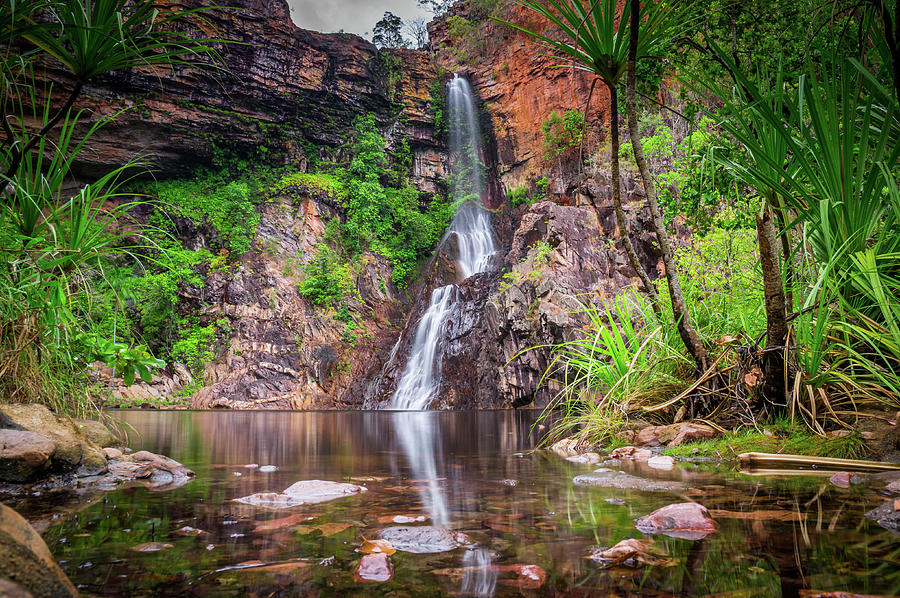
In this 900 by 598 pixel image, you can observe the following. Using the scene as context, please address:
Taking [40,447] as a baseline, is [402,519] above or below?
below

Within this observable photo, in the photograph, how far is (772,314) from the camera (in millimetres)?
2758

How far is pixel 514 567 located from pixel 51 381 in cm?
295

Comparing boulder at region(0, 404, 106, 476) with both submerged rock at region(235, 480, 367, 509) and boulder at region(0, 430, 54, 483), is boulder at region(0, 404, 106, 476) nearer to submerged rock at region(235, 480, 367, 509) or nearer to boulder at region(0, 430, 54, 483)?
boulder at region(0, 430, 54, 483)

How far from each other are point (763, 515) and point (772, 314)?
1653mm

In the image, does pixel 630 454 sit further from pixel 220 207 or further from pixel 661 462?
pixel 220 207

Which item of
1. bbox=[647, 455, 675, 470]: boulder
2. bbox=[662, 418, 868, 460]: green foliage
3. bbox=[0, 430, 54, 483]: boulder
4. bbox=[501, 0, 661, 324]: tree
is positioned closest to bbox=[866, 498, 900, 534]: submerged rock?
bbox=[662, 418, 868, 460]: green foliage

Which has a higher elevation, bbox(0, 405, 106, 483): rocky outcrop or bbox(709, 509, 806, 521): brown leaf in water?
bbox(0, 405, 106, 483): rocky outcrop

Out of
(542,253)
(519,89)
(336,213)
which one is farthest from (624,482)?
(519,89)

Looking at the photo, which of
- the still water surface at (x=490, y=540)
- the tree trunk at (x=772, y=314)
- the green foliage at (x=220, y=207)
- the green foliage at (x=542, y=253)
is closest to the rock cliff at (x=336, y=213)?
the green foliage at (x=542, y=253)

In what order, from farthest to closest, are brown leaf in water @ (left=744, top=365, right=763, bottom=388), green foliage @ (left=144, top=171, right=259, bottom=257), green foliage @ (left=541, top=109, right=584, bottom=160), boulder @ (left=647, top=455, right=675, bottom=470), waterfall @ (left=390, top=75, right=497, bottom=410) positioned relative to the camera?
green foliage @ (left=144, top=171, right=259, bottom=257) → green foliage @ (left=541, top=109, right=584, bottom=160) → waterfall @ (left=390, top=75, right=497, bottom=410) → brown leaf in water @ (left=744, top=365, right=763, bottom=388) → boulder @ (left=647, top=455, right=675, bottom=470)

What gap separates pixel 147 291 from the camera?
16.8 metres

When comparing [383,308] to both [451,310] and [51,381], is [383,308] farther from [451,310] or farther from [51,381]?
[51,381]

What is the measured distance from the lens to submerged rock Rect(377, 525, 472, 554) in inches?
50.9

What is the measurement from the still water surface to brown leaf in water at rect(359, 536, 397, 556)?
38 mm
